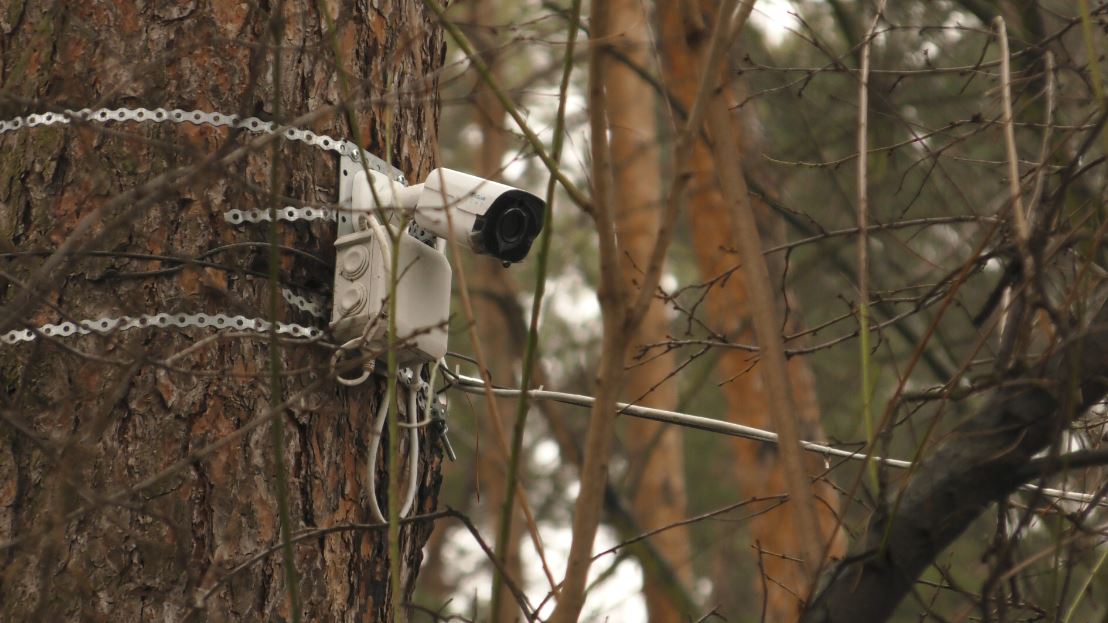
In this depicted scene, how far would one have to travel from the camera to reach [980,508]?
1293 millimetres

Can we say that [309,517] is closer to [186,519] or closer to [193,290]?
[186,519]

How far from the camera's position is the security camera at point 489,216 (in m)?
1.81

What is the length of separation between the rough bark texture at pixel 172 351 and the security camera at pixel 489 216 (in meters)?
0.16

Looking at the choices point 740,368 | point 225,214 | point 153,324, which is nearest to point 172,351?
point 153,324

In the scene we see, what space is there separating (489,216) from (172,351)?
Result: 1.61ft

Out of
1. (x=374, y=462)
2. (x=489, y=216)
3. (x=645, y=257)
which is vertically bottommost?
(x=374, y=462)

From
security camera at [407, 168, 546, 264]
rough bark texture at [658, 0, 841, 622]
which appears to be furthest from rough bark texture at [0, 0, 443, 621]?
rough bark texture at [658, 0, 841, 622]

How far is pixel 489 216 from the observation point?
180cm

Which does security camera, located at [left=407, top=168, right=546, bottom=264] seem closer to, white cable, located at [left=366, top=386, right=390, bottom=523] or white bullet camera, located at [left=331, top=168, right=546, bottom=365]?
white bullet camera, located at [left=331, top=168, right=546, bottom=365]

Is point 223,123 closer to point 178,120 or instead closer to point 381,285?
point 178,120

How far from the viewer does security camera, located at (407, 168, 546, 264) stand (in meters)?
1.81

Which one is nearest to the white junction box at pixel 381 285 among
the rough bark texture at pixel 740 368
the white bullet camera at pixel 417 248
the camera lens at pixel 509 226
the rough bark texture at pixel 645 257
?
the white bullet camera at pixel 417 248

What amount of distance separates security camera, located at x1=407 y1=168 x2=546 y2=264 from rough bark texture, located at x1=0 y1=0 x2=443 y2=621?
155 mm

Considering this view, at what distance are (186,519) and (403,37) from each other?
0.87 m
